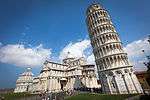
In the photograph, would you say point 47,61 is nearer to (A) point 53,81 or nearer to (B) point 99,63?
(A) point 53,81

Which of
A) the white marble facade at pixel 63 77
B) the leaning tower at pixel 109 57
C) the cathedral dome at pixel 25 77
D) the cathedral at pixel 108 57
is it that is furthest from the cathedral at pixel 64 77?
the cathedral dome at pixel 25 77

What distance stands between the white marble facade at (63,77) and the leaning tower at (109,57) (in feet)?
98.2

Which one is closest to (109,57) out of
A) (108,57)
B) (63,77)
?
(108,57)

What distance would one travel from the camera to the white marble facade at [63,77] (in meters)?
78.6

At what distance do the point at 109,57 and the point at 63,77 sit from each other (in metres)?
44.0

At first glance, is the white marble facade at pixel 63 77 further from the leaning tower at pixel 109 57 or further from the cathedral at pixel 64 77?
the leaning tower at pixel 109 57

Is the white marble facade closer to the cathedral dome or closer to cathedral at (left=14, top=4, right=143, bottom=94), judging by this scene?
cathedral at (left=14, top=4, right=143, bottom=94)

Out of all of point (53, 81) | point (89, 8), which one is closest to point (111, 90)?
point (89, 8)

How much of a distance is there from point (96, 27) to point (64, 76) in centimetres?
4299

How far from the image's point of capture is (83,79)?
8144cm

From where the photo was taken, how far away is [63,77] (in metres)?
86.6

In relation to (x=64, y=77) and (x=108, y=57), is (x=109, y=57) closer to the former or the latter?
(x=108, y=57)

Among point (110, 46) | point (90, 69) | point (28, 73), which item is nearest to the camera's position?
point (110, 46)

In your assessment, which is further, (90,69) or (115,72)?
(90,69)
